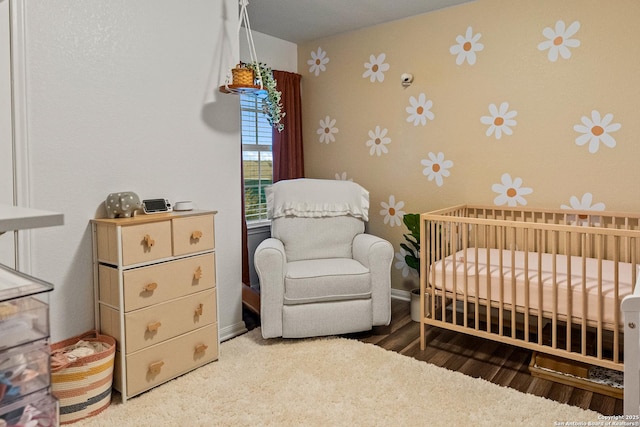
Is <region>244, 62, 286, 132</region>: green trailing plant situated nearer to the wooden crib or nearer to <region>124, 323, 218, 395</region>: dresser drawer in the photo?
the wooden crib

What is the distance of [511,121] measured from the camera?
3059 millimetres

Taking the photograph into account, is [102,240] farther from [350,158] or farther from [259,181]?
[350,158]

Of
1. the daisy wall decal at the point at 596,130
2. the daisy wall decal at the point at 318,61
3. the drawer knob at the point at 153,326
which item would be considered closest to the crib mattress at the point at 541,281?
the daisy wall decal at the point at 596,130

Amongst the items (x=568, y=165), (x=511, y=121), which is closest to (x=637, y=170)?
(x=568, y=165)

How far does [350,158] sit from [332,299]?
152cm

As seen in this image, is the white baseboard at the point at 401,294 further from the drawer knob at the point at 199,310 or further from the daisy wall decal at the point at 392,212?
the drawer knob at the point at 199,310

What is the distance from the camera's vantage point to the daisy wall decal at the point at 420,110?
3422 millimetres

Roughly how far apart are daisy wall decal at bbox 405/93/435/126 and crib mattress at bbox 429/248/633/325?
1.18m

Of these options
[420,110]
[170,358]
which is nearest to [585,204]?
[420,110]

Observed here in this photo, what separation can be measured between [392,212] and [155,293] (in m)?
2.07

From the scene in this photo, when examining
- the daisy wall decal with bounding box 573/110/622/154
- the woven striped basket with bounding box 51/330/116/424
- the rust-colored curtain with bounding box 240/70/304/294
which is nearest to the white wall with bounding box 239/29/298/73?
the rust-colored curtain with bounding box 240/70/304/294

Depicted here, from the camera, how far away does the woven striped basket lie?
6.26 ft

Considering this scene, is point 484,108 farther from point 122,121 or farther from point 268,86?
point 122,121

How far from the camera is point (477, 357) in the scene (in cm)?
259
